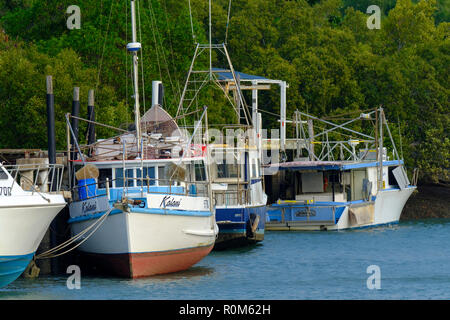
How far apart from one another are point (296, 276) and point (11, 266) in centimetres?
968

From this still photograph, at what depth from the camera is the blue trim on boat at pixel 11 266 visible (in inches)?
1090

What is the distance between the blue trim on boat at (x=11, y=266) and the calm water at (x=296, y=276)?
0.47m

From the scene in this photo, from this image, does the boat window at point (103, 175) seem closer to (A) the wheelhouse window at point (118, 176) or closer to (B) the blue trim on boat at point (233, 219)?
(A) the wheelhouse window at point (118, 176)

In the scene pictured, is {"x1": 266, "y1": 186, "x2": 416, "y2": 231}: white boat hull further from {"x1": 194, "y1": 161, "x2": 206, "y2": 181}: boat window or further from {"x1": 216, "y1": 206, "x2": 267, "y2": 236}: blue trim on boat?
{"x1": 194, "y1": 161, "x2": 206, "y2": 181}: boat window

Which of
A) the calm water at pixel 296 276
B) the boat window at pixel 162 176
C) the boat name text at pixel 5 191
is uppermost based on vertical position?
the boat window at pixel 162 176

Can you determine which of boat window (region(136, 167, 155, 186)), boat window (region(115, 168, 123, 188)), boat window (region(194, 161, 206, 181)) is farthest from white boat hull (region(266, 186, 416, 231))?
boat window (region(115, 168, 123, 188))

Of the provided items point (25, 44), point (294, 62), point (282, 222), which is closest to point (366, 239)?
point (282, 222)

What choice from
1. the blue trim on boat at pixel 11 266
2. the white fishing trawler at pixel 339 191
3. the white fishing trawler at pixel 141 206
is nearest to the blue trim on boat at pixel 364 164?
the white fishing trawler at pixel 339 191

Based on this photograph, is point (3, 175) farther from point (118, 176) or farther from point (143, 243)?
point (118, 176)

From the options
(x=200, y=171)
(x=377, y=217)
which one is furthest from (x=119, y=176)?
(x=377, y=217)

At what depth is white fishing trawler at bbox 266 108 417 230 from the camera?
160ft

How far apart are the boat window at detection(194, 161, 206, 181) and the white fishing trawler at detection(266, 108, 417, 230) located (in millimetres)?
13004

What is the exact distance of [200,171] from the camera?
36125 mm

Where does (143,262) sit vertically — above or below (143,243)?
below
